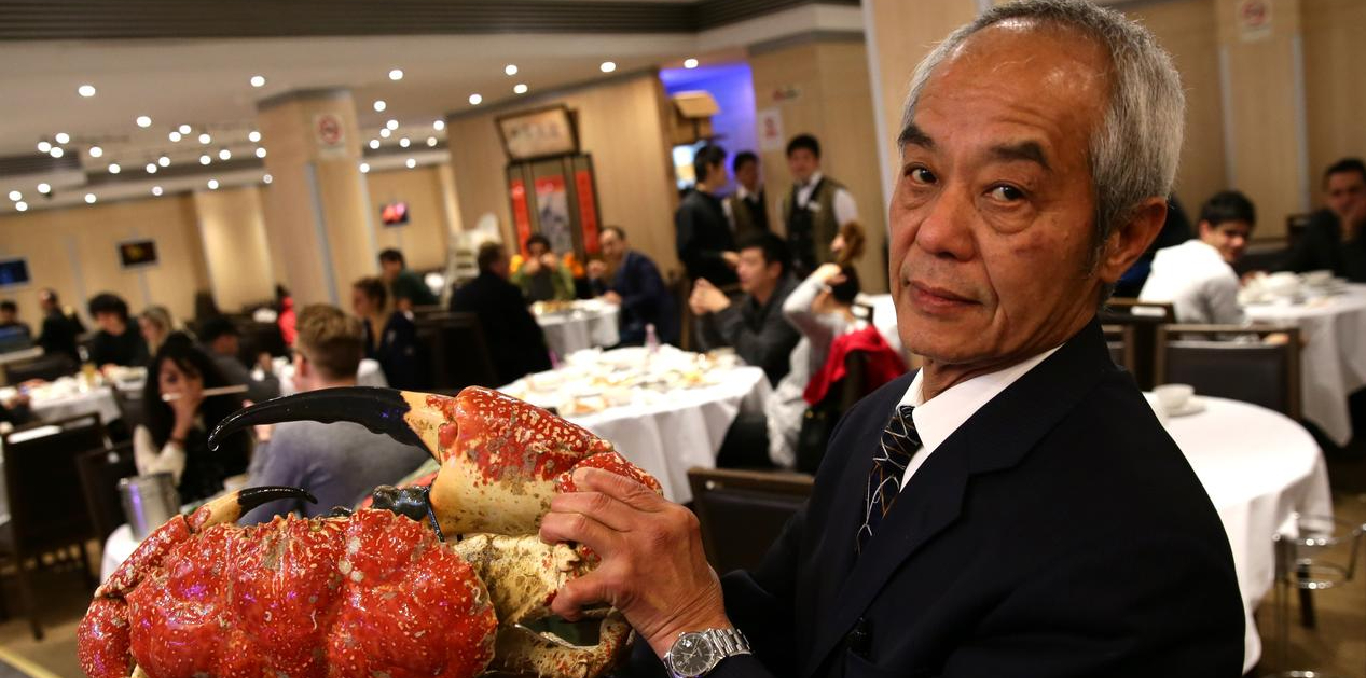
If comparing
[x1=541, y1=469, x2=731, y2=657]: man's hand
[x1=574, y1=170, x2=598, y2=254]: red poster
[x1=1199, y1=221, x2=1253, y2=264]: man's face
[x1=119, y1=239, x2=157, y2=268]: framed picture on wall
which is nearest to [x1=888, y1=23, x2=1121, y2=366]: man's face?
[x1=541, y1=469, x2=731, y2=657]: man's hand

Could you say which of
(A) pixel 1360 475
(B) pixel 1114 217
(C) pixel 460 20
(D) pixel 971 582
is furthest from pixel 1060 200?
(C) pixel 460 20

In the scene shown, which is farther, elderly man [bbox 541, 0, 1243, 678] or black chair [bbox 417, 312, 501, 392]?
black chair [bbox 417, 312, 501, 392]

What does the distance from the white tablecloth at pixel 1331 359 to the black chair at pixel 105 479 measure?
5262mm

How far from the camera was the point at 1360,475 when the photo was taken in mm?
5125

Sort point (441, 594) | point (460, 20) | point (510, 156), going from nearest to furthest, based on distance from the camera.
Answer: point (441, 594) < point (460, 20) < point (510, 156)

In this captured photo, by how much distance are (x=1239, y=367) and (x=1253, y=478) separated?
52.0 inches

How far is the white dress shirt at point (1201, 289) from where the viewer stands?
16.0 ft

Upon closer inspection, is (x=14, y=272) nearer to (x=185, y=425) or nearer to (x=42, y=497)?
(x=42, y=497)

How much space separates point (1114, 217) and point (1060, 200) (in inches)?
2.4

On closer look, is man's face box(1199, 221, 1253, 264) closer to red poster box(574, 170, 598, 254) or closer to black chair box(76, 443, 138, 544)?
black chair box(76, 443, 138, 544)

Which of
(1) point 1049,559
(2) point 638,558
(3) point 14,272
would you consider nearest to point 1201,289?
(1) point 1049,559

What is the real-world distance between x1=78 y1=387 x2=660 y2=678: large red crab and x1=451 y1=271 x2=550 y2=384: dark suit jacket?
668 cm

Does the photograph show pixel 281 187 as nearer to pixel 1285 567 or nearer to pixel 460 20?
pixel 460 20

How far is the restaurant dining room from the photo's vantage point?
2.49 feet
